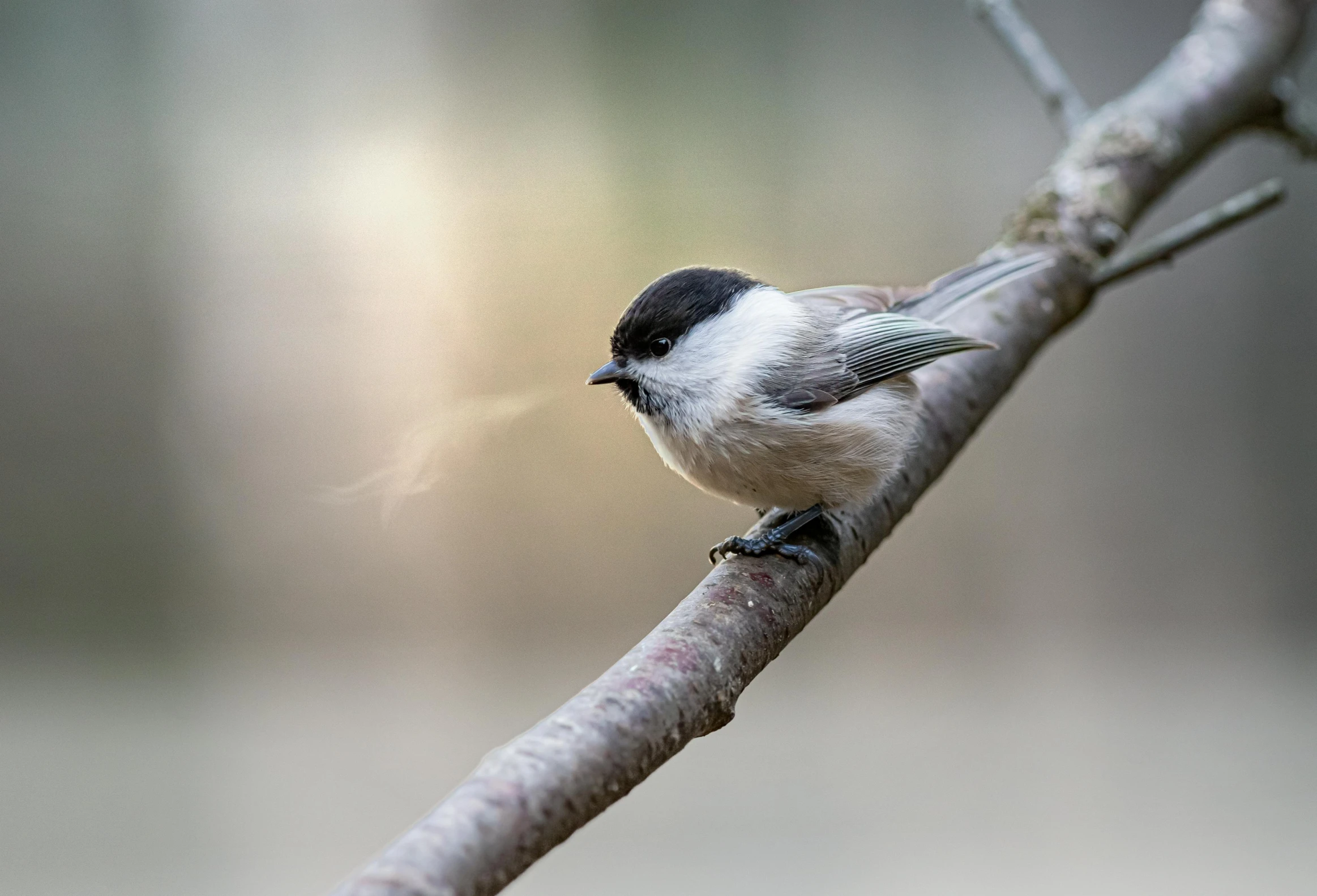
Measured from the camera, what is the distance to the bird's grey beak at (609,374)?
1094mm

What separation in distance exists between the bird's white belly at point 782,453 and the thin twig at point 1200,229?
1.80ft

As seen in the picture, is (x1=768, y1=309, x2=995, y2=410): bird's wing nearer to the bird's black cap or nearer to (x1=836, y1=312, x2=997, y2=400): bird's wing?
(x1=836, y1=312, x2=997, y2=400): bird's wing

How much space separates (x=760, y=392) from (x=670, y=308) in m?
0.14

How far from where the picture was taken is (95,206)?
2580 millimetres

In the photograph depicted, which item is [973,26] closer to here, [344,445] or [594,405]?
[594,405]

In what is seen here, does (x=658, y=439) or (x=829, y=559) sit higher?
(x=658, y=439)

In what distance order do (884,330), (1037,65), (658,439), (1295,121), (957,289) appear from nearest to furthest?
(658,439) → (884,330) → (957,289) → (1037,65) → (1295,121)

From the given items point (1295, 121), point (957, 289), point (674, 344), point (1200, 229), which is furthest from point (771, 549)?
point (1295, 121)

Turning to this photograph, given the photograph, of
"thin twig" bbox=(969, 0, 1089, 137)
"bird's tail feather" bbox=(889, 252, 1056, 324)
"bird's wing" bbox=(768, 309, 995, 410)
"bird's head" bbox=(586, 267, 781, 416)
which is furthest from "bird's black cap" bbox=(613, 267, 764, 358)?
"thin twig" bbox=(969, 0, 1089, 137)

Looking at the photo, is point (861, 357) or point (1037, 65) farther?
point (1037, 65)

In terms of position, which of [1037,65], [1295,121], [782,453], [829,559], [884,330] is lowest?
[829,559]

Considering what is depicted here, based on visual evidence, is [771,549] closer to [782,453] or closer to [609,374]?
[782,453]

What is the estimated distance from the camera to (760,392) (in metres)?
1.10

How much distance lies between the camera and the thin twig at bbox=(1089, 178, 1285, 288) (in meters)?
1.38
